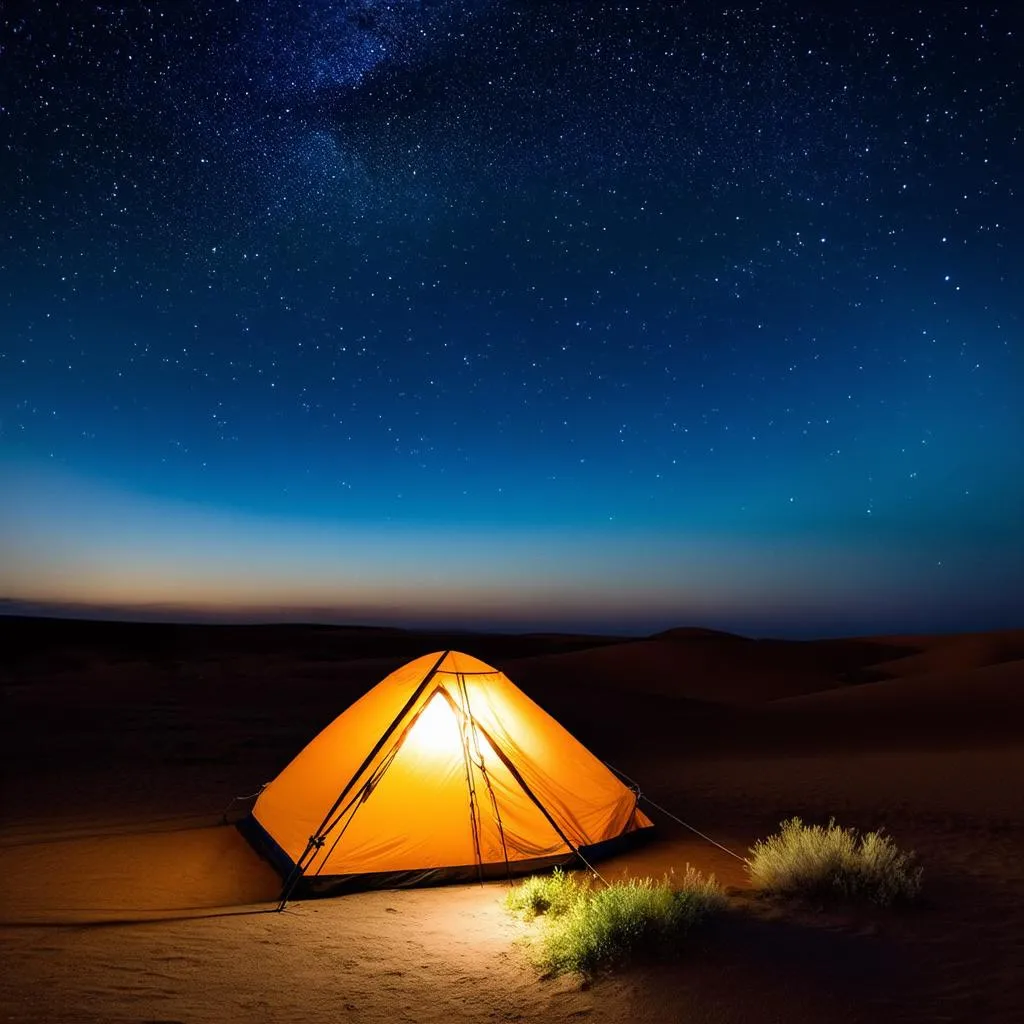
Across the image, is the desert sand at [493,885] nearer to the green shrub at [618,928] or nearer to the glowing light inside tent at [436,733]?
the green shrub at [618,928]

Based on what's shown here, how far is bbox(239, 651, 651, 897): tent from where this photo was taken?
858cm

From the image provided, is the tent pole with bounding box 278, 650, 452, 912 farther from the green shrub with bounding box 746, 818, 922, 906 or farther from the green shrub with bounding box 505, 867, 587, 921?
the green shrub with bounding box 746, 818, 922, 906

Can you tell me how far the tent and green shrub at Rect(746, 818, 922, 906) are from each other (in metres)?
2.16

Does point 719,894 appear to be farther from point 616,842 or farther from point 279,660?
point 279,660

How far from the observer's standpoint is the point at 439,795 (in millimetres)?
8906

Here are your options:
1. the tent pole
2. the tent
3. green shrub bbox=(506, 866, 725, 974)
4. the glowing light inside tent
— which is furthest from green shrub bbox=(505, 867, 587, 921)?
the tent pole

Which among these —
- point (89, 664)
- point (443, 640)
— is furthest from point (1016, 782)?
point (443, 640)

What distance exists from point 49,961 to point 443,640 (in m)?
70.5

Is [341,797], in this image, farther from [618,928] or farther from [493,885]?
[618,928]

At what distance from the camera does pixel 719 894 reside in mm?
Answer: 7090

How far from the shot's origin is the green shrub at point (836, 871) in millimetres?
7191

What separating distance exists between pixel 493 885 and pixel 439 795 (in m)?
1.05

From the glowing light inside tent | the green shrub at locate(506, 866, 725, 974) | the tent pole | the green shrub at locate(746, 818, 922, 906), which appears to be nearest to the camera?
the green shrub at locate(506, 866, 725, 974)

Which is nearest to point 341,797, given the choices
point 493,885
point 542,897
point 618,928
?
point 493,885
